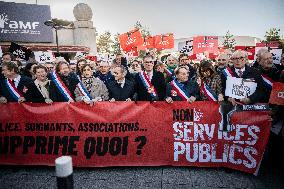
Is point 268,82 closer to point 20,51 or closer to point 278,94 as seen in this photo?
point 278,94

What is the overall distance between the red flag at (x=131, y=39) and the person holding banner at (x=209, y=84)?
8021 millimetres

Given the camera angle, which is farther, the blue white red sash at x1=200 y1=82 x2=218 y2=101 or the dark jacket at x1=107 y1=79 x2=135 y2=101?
the dark jacket at x1=107 y1=79 x2=135 y2=101

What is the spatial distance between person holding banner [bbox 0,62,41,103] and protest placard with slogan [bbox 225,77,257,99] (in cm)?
382

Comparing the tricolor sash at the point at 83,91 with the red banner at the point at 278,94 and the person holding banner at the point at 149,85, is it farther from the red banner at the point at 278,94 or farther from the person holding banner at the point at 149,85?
the red banner at the point at 278,94

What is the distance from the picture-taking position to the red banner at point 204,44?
12.1 meters

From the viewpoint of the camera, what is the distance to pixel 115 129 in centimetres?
523

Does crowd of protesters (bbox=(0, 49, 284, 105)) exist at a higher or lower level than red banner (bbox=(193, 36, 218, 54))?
lower

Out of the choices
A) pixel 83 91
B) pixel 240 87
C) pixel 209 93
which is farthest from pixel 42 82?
pixel 240 87

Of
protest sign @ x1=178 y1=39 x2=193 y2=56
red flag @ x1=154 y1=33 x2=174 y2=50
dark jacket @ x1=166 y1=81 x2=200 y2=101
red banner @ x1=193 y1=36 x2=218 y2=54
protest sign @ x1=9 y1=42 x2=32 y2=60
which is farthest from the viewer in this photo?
red flag @ x1=154 y1=33 x2=174 y2=50

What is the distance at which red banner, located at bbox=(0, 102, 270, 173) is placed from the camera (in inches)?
200

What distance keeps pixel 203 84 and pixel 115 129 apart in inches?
79.3

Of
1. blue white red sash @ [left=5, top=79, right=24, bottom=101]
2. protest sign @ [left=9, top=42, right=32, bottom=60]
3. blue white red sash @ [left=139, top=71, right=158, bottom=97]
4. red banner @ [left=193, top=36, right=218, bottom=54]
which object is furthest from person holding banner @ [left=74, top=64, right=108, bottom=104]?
red banner @ [left=193, top=36, right=218, bottom=54]

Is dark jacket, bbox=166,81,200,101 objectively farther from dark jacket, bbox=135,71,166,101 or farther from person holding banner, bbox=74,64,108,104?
person holding banner, bbox=74,64,108,104

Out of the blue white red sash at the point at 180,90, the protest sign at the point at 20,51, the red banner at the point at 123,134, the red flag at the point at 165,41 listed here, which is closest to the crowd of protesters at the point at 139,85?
the blue white red sash at the point at 180,90
